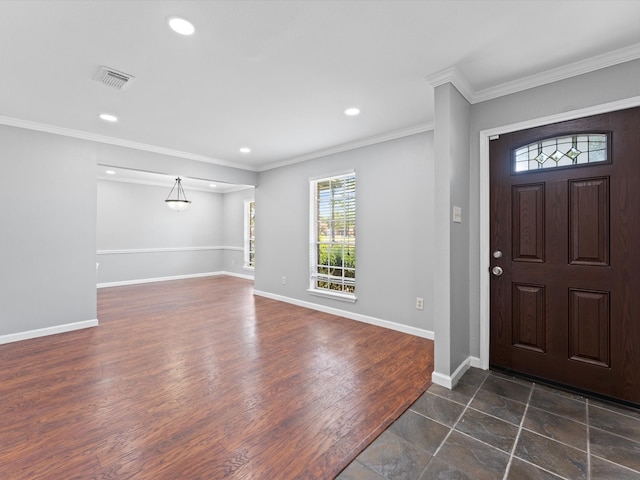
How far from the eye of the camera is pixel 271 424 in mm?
1960

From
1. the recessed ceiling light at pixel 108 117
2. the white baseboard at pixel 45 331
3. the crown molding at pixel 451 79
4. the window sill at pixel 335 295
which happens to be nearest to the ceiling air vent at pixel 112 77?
the recessed ceiling light at pixel 108 117

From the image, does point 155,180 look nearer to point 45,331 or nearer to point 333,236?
point 45,331

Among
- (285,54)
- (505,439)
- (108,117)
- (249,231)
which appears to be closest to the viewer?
(505,439)

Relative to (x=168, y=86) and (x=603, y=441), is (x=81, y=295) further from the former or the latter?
(x=603, y=441)

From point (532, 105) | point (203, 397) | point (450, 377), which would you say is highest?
point (532, 105)

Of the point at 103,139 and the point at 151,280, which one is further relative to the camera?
the point at 151,280

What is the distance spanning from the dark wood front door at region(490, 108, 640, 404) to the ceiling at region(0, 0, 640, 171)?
0.59m

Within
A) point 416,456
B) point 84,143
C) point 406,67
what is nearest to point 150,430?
point 416,456

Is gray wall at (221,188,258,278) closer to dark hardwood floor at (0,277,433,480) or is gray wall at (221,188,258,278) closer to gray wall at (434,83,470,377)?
dark hardwood floor at (0,277,433,480)

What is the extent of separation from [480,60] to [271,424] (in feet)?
10.1

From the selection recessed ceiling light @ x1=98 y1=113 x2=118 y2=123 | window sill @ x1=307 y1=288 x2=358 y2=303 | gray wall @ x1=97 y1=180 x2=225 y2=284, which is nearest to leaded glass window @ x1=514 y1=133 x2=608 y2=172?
window sill @ x1=307 y1=288 x2=358 y2=303

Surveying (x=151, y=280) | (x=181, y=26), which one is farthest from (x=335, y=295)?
(x=151, y=280)

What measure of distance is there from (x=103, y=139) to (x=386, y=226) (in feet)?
13.3

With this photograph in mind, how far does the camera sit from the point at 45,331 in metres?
3.63
